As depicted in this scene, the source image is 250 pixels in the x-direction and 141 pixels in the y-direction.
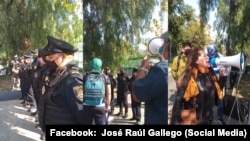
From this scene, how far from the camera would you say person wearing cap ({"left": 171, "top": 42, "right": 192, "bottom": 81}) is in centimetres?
277

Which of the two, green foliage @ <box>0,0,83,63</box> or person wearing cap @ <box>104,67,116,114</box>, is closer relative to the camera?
person wearing cap @ <box>104,67,116,114</box>

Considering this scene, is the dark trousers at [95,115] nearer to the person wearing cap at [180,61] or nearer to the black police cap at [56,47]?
the black police cap at [56,47]

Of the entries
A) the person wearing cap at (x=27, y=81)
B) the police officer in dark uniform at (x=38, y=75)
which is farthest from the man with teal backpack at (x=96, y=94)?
the person wearing cap at (x=27, y=81)

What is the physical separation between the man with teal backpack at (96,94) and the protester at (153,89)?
0.28m

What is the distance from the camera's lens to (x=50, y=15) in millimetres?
2979

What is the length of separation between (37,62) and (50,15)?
0.47m

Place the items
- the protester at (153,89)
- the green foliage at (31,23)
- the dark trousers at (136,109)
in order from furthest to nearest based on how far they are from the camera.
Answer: the green foliage at (31,23) < the dark trousers at (136,109) < the protester at (153,89)

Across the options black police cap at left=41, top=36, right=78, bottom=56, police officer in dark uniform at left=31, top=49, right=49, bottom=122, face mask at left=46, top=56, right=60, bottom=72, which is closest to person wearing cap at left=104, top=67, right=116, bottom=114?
black police cap at left=41, top=36, right=78, bottom=56

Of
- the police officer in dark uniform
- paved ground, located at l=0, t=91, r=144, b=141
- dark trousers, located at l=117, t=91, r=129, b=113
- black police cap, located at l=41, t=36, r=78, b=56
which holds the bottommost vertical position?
paved ground, located at l=0, t=91, r=144, b=141

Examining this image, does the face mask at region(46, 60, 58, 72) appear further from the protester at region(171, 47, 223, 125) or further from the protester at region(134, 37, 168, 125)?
the protester at region(171, 47, 223, 125)

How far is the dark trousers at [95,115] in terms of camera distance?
2.87 m

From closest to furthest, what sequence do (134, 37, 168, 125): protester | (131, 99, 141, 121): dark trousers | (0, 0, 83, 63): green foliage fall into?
(134, 37, 168, 125): protester → (131, 99, 141, 121): dark trousers → (0, 0, 83, 63): green foliage

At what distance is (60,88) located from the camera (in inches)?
117

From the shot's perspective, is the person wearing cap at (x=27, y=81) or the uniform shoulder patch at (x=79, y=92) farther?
the person wearing cap at (x=27, y=81)
